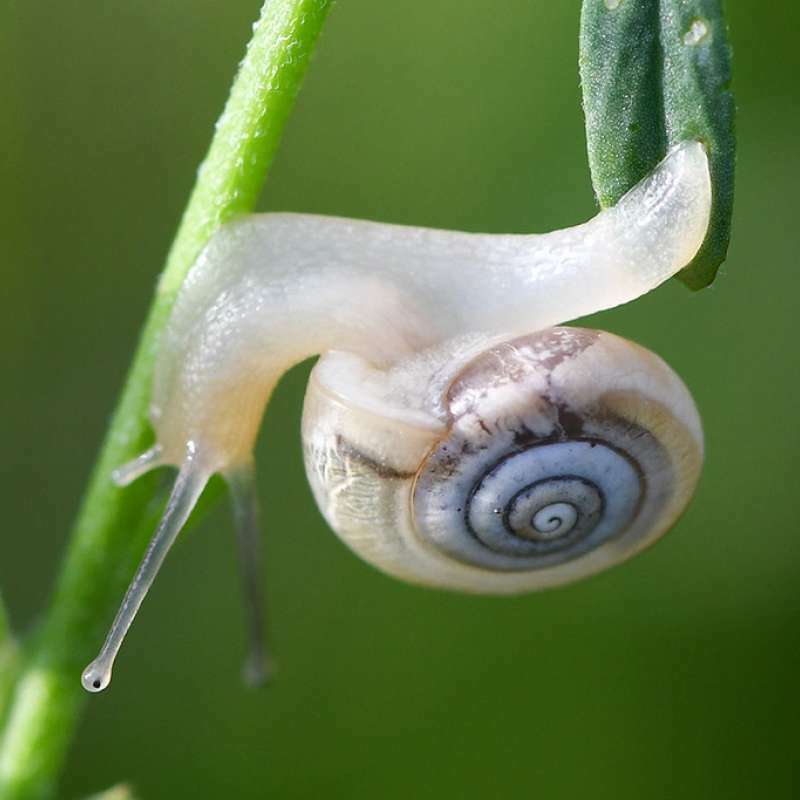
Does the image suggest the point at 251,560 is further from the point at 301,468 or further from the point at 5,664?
the point at 301,468

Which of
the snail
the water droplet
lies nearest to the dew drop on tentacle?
the snail

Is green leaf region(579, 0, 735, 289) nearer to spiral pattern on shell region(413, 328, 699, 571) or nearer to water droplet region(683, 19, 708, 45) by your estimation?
water droplet region(683, 19, 708, 45)

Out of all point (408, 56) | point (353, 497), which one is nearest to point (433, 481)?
point (353, 497)

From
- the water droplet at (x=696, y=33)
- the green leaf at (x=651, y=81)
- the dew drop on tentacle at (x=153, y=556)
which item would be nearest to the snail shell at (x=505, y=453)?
the dew drop on tentacle at (x=153, y=556)

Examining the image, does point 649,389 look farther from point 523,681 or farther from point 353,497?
point 523,681

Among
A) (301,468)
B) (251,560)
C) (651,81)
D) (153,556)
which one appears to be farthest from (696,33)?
(301,468)

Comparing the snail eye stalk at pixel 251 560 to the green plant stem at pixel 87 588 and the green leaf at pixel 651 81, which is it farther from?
the green leaf at pixel 651 81
